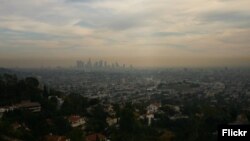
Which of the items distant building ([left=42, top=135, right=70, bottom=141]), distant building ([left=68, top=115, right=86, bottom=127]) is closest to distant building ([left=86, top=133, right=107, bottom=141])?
distant building ([left=42, top=135, right=70, bottom=141])

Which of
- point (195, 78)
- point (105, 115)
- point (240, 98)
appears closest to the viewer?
point (105, 115)

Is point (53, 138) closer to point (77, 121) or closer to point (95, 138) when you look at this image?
point (95, 138)

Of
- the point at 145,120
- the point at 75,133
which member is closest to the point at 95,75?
the point at 145,120

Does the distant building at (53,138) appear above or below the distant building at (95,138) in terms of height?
above

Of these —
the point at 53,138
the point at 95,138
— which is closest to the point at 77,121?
the point at 53,138

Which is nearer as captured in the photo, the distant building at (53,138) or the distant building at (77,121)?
the distant building at (53,138)

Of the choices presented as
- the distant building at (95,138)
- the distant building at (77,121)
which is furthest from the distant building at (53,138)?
the distant building at (77,121)

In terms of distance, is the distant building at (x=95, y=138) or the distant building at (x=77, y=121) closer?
the distant building at (x=95, y=138)

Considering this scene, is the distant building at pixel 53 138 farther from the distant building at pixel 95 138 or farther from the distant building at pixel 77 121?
the distant building at pixel 77 121

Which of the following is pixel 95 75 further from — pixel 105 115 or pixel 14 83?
pixel 105 115

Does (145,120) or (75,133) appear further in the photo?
(145,120)

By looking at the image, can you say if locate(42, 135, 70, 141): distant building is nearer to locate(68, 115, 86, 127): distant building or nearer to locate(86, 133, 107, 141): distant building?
locate(86, 133, 107, 141): distant building
